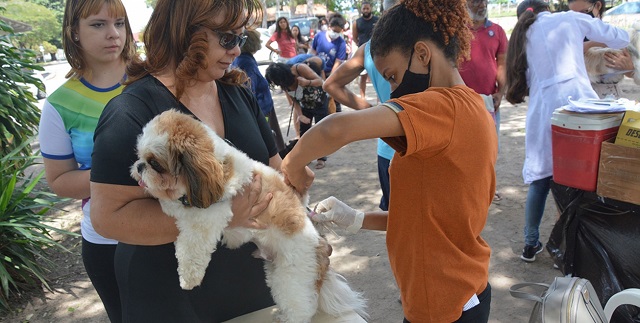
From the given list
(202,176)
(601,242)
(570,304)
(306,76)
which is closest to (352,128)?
(202,176)

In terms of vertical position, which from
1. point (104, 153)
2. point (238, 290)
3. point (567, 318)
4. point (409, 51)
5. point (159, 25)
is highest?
point (159, 25)

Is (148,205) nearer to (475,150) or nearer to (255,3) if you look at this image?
(255,3)

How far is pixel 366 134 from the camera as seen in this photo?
51.3 inches

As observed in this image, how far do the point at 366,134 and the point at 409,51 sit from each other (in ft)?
1.32

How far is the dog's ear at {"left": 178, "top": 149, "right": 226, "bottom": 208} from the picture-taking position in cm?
156

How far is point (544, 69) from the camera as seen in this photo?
3793mm

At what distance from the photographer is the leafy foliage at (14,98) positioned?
5.16m

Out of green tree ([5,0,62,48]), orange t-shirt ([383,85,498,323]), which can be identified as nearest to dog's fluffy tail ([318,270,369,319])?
orange t-shirt ([383,85,498,323])

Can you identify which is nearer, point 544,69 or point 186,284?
point 186,284

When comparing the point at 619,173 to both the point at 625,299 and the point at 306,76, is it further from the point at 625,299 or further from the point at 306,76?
the point at 306,76

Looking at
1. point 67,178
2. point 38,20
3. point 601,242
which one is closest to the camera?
point 67,178

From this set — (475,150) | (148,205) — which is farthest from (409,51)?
(148,205)

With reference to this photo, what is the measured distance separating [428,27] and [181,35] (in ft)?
2.87

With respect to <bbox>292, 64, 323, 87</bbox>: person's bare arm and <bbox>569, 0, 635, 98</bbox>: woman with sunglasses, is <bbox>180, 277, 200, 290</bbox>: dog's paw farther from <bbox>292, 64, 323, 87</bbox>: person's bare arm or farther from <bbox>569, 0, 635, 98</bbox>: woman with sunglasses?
<bbox>292, 64, 323, 87</bbox>: person's bare arm
